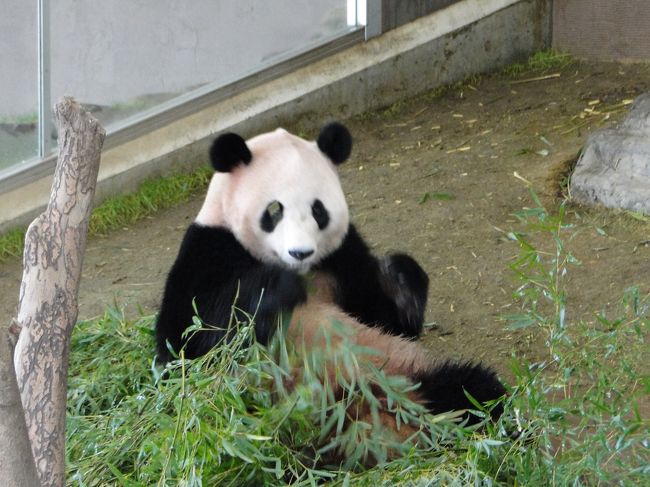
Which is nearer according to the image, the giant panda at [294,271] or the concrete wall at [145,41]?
the giant panda at [294,271]

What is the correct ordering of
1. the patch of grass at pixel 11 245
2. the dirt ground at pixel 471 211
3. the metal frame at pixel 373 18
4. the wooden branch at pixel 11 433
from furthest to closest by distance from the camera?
the metal frame at pixel 373 18 → the patch of grass at pixel 11 245 → the dirt ground at pixel 471 211 → the wooden branch at pixel 11 433

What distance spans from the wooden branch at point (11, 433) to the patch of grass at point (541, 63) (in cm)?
596

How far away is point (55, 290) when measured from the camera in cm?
237

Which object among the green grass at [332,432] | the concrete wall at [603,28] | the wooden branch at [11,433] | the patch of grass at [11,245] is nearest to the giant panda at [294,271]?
the green grass at [332,432]

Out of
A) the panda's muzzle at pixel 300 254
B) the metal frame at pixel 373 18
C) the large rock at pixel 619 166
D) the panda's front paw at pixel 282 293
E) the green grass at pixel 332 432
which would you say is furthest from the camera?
the metal frame at pixel 373 18

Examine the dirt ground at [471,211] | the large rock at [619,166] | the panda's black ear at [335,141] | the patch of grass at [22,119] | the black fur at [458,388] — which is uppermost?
the panda's black ear at [335,141]

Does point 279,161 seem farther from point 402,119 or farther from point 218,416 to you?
point 402,119

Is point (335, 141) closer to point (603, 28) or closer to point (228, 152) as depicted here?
point (228, 152)

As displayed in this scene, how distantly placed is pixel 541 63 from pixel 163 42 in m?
2.69

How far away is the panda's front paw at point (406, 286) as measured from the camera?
12.3ft

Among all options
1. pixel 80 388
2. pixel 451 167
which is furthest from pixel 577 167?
pixel 80 388

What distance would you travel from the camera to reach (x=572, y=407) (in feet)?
9.69

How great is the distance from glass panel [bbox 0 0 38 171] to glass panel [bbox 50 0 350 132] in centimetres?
13

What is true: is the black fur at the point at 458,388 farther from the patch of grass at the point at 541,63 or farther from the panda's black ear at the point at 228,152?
the patch of grass at the point at 541,63
